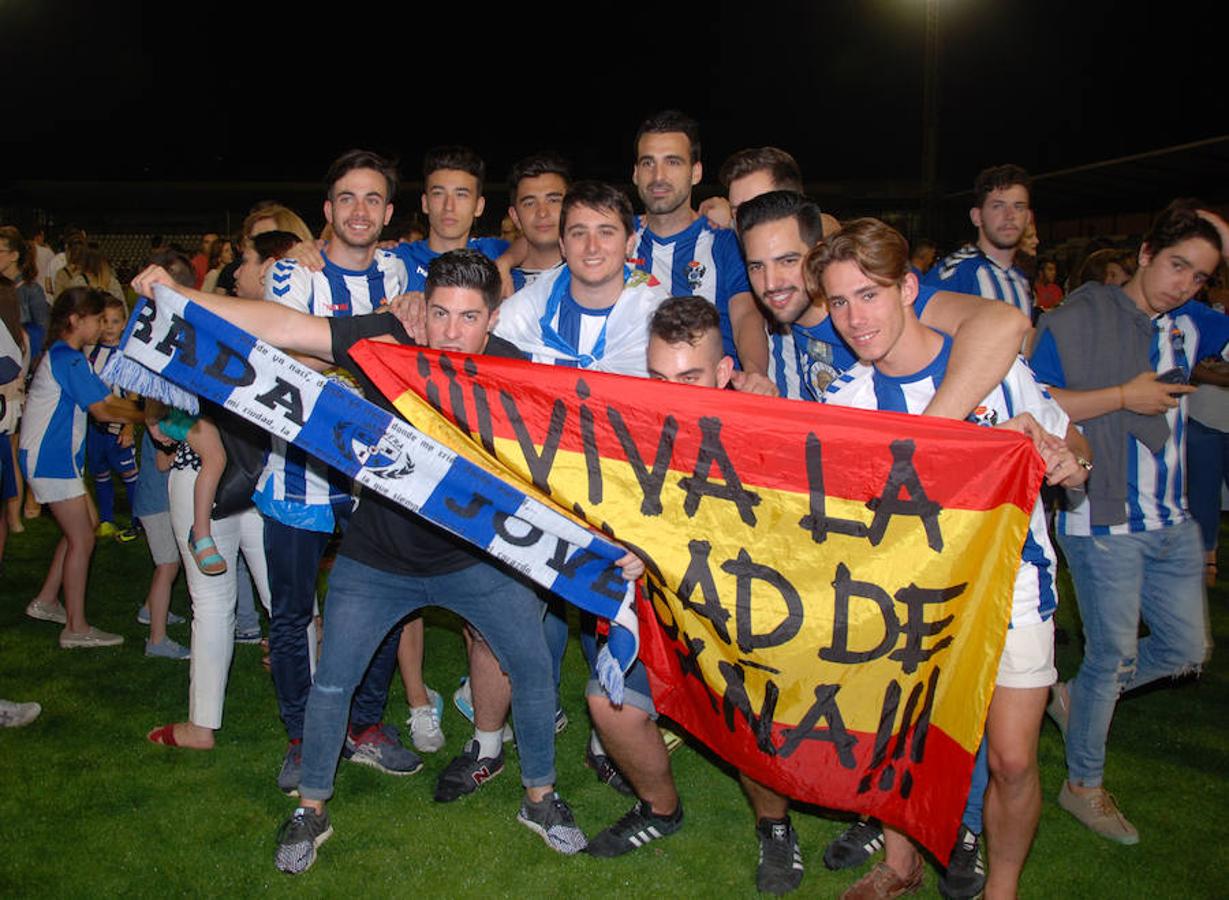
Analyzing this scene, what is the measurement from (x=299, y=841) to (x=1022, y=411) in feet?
9.74

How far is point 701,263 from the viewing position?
4.77 m

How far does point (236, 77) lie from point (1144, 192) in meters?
25.2

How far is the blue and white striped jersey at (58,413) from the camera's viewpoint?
570 cm

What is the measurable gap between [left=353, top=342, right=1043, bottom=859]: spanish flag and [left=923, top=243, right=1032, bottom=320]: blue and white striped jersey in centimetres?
259

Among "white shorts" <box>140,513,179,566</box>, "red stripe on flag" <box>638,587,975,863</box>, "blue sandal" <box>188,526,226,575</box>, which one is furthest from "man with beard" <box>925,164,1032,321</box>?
"white shorts" <box>140,513,179,566</box>

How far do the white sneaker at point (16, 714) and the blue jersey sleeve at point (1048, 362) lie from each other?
4920 millimetres

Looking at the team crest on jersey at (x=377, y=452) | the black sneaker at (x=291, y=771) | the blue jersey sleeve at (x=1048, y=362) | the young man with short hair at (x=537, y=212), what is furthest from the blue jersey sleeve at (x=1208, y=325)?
the black sneaker at (x=291, y=771)

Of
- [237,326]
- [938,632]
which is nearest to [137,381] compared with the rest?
[237,326]

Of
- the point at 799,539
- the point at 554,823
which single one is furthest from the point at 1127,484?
the point at 554,823

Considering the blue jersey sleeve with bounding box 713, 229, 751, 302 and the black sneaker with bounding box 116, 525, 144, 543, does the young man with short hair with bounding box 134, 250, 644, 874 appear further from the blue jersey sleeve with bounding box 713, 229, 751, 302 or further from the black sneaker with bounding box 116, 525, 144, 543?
the black sneaker with bounding box 116, 525, 144, 543

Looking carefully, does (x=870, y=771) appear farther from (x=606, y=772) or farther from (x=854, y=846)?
(x=606, y=772)

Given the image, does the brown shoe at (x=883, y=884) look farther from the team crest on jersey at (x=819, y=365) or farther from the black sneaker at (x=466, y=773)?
the team crest on jersey at (x=819, y=365)

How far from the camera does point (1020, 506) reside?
Result: 2.99m

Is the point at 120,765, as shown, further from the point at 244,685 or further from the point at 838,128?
the point at 838,128
